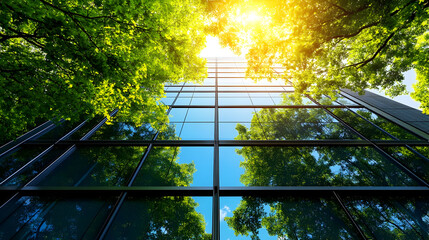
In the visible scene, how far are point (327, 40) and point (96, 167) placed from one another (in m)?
11.1

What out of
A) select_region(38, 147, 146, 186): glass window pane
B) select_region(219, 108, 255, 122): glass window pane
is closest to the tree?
select_region(38, 147, 146, 186): glass window pane

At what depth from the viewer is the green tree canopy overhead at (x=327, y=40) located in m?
6.40

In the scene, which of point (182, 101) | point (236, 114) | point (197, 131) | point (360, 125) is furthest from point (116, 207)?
point (360, 125)

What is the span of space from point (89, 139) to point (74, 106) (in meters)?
2.66

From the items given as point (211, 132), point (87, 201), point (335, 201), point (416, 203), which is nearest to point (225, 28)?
point (211, 132)

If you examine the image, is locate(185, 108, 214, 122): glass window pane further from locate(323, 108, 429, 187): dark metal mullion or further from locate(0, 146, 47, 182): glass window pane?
locate(323, 108, 429, 187): dark metal mullion

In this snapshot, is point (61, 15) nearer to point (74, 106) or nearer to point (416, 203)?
point (74, 106)

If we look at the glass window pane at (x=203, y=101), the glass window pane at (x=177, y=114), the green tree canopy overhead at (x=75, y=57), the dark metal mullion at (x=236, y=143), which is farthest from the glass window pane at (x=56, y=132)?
the glass window pane at (x=203, y=101)

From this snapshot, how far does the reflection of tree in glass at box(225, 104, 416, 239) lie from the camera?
4246mm

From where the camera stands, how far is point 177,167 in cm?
578

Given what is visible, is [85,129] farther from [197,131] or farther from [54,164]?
[197,131]

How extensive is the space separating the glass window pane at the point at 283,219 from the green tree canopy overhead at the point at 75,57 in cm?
469

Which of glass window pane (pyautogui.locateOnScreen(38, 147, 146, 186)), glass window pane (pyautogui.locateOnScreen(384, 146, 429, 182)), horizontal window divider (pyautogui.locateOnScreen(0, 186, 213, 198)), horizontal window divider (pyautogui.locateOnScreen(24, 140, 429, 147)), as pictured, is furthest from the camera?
horizontal window divider (pyautogui.locateOnScreen(24, 140, 429, 147))

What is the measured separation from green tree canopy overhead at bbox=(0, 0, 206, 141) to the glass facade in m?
1.69
